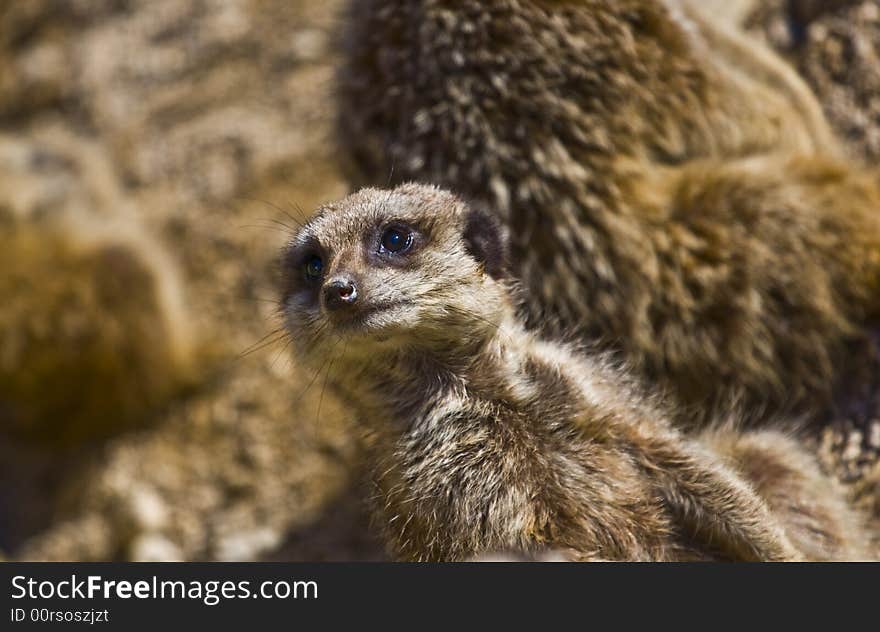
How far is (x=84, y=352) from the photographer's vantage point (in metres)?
5.01

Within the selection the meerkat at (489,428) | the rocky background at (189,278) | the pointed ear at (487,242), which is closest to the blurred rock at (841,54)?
the rocky background at (189,278)

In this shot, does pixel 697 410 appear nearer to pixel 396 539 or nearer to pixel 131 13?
pixel 396 539

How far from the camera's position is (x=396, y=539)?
8.80 feet

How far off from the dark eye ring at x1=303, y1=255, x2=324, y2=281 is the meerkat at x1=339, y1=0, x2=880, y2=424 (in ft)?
1.95

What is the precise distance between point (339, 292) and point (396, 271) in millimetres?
205

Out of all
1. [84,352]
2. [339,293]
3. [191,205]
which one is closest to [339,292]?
[339,293]

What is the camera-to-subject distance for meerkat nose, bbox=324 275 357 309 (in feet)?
8.11

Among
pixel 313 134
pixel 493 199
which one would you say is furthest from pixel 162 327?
pixel 493 199

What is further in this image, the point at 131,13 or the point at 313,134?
the point at 131,13

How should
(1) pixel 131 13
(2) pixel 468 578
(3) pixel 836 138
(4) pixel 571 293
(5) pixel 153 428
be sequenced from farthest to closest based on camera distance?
1. (1) pixel 131 13
2. (5) pixel 153 428
3. (3) pixel 836 138
4. (4) pixel 571 293
5. (2) pixel 468 578

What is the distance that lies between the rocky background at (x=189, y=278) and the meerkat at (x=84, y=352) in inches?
0.4

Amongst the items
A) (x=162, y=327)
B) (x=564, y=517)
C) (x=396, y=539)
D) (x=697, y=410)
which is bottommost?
(x=162, y=327)

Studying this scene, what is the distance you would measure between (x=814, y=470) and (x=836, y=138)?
4.55ft

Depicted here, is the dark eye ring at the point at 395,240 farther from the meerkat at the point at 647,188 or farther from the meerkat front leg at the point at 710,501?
the meerkat front leg at the point at 710,501
